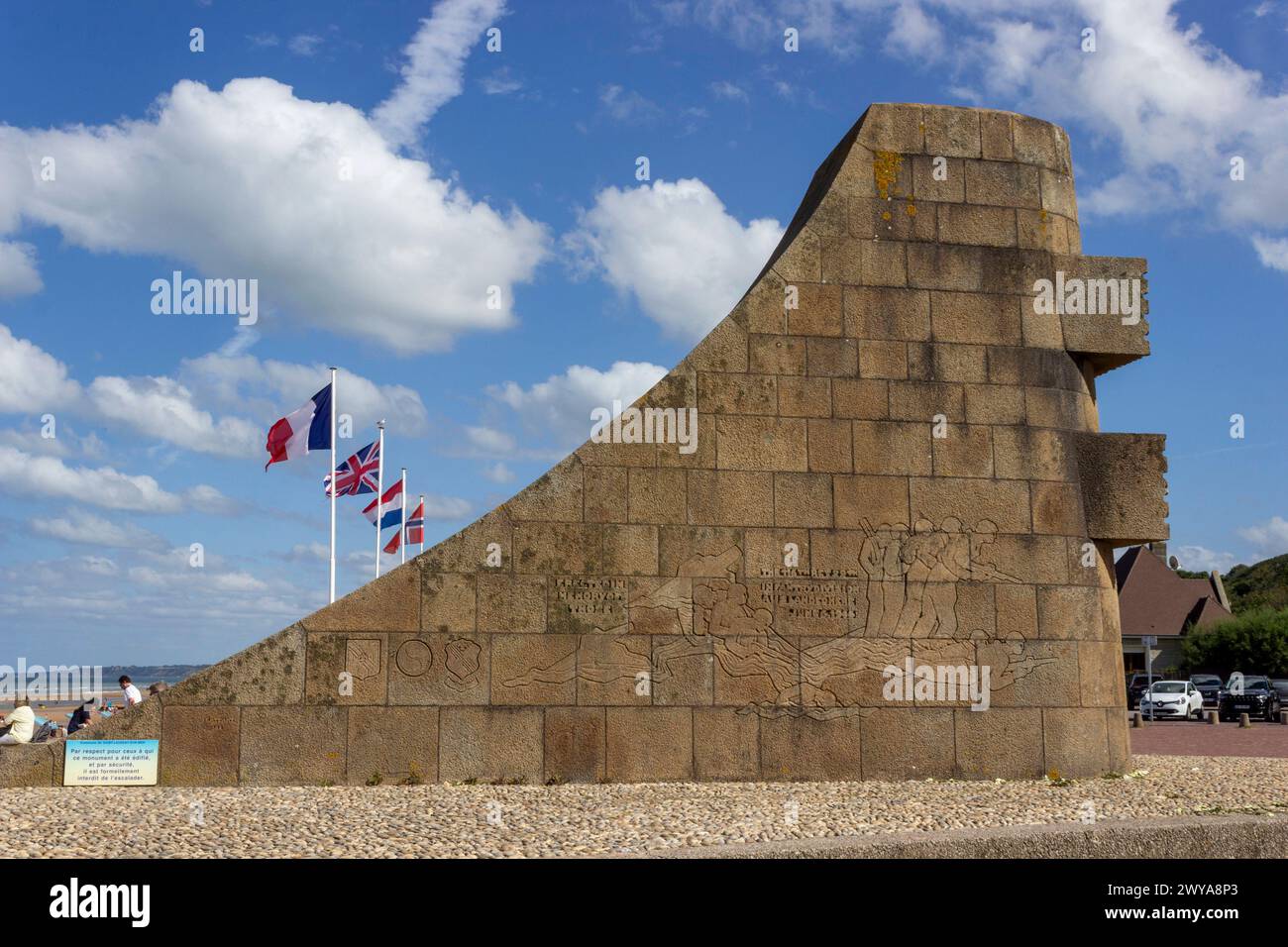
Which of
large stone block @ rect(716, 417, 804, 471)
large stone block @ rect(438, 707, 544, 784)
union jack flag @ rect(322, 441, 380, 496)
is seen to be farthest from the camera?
union jack flag @ rect(322, 441, 380, 496)

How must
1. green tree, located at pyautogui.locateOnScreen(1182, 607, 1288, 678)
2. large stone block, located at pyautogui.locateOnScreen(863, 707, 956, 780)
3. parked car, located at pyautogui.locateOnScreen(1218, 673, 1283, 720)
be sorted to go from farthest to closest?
green tree, located at pyautogui.locateOnScreen(1182, 607, 1288, 678)
parked car, located at pyautogui.locateOnScreen(1218, 673, 1283, 720)
large stone block, located at pyautogui.locateOnScreen(863, 707, 956, 780)

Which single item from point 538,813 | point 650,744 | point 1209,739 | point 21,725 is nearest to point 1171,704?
point 1209,739

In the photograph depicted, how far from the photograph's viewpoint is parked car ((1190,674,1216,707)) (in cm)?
4159

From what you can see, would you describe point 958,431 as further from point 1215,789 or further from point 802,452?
point 1215,789

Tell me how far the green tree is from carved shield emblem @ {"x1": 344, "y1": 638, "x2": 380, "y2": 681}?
167 feet

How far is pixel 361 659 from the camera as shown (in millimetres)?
12195

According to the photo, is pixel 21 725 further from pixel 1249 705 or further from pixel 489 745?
pixel 1249 705

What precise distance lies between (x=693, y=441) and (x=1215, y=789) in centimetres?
652

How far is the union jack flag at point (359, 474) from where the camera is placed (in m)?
26.9

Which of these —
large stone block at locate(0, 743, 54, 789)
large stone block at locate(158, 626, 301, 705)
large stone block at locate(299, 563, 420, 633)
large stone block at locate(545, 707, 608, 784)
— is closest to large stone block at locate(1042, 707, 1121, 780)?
large stone block at locate(545, 707, 608, 784)

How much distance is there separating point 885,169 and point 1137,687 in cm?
3729

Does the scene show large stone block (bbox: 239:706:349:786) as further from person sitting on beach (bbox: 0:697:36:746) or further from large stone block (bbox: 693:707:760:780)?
large stone block (bbox: 693:707:760:780)

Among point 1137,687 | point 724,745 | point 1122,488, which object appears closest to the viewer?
point 724,745
